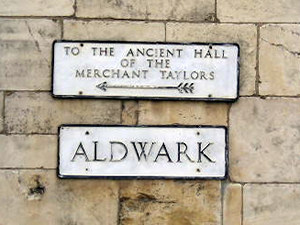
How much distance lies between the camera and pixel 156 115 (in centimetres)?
298

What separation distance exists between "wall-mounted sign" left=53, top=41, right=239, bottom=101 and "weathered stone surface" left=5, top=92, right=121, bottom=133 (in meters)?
0.06

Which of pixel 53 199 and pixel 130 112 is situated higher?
pixel 130 112

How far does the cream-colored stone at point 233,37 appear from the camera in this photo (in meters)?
2.99

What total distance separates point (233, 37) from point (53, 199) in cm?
134

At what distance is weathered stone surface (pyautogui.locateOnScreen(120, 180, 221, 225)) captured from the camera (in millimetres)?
2945

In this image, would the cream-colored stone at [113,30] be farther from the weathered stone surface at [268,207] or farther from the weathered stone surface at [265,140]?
the weathered stone surface at [268,207]

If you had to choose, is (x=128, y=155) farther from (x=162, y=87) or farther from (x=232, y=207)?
(x=232, y=207)

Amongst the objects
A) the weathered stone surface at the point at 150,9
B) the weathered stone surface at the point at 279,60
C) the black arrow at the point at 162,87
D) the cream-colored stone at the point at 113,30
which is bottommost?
the black arrow at the point at 162,87

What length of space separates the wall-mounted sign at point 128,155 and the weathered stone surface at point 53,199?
2.9 inches

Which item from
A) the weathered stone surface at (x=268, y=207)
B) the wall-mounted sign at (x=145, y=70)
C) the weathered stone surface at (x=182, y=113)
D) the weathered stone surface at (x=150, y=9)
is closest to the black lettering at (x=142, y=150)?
the weathered stone surface at (x=182, y=113)

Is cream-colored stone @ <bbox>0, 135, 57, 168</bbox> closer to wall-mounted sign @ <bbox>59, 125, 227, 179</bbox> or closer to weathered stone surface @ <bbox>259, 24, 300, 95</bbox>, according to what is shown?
wall-mounted sign @ <bbox>59, 125, 227, 179</bbox>

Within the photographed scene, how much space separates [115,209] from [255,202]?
30.4 inches

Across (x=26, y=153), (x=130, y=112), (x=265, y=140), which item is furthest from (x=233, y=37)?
(x=26, y=153)

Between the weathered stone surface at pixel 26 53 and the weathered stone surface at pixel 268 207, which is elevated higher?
the weathered stone surface at pixel 26 53
